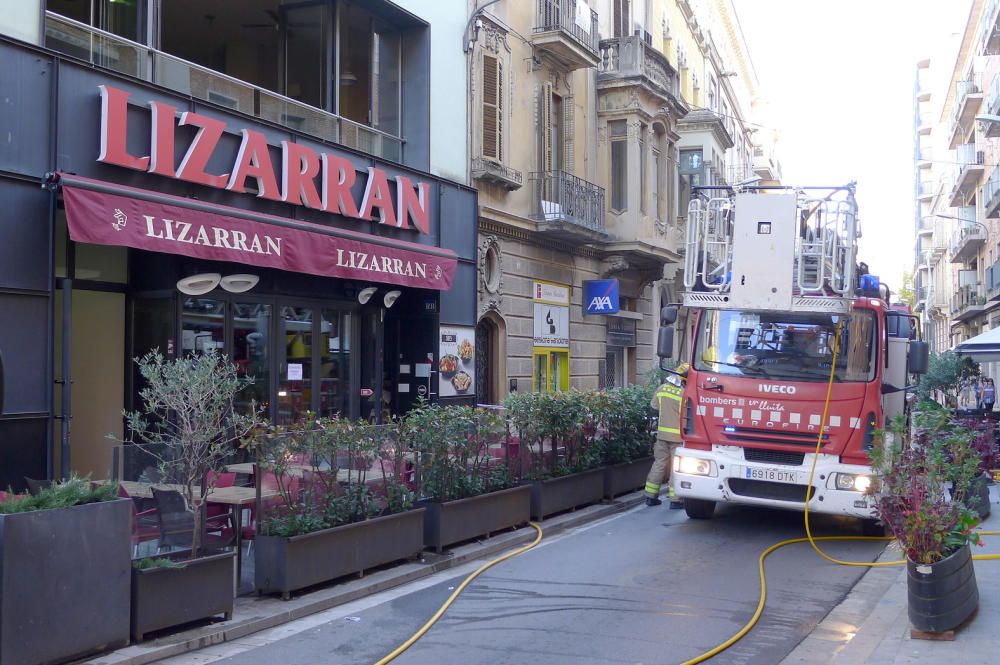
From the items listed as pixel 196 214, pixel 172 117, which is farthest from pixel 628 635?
pixel 172 117

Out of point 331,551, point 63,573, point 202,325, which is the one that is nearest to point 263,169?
point 202,325

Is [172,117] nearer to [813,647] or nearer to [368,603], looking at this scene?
[368,603]

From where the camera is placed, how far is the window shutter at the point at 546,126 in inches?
853

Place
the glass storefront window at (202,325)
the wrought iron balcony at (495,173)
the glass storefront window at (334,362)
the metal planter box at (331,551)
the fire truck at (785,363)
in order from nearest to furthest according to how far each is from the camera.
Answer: the metal planter box at (331,551) → the fire truck at (785,363) → the glass storefront window at (202,325) → the glass storefront window at (334,362) → the wrought iron balcony at (495,173)

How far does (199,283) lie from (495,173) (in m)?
7.71

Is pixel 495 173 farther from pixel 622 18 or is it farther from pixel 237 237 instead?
pixel 622 18

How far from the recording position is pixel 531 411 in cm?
1193

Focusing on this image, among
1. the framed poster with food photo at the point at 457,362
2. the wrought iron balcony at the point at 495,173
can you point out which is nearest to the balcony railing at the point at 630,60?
the wrought iron balcony at the point at 495,173

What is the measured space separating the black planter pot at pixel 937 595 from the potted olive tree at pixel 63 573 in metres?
5.36

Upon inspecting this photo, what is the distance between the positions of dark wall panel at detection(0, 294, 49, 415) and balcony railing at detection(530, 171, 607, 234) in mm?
12137

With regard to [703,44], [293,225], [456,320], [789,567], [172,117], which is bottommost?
[789,567]

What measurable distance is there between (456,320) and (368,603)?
10.4 metres

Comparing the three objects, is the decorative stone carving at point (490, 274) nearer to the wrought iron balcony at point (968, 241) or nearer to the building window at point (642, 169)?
the building window at point (642, 169)

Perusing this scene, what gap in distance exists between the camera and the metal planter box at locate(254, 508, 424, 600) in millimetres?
7785
